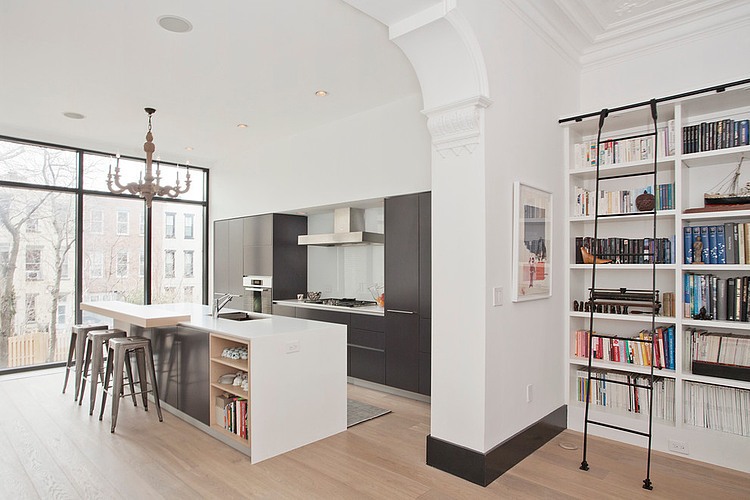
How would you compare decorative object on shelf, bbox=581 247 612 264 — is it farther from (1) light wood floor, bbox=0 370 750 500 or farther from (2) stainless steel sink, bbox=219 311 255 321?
(2) stainless steel sink, bbox=219 311 255 321

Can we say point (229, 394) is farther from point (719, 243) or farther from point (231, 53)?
point (719, 243)

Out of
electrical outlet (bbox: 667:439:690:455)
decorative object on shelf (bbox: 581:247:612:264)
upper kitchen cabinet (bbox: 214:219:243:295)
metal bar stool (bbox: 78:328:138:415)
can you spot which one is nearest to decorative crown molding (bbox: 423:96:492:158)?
decorative object on shelf (bbox: 581:247:612:264)

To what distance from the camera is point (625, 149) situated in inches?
137

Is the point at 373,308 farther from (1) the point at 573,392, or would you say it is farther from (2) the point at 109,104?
(2) the point at 109,104

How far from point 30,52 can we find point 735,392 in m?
5.83

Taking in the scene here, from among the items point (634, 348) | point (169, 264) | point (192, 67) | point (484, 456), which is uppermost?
point (192, 67)

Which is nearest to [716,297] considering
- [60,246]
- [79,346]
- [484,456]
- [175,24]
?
[484,456]

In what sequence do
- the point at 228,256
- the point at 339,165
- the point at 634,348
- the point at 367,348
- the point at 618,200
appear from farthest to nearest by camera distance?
the point at 228,256 → the point at 339,165 → the point at 367,348 → the point at 618,200 → the point at 634,348

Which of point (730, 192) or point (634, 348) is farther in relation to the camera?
point (634, 348)

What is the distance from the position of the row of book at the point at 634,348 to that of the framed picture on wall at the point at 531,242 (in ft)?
2.09

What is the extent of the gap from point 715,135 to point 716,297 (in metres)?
1.10

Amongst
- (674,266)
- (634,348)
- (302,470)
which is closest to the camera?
(302,470)

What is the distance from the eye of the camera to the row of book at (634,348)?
3.23 meters

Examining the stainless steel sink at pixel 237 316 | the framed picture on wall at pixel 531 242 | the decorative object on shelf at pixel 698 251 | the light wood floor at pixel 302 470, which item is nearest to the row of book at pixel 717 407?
the light wood floor at pixel 302 470
